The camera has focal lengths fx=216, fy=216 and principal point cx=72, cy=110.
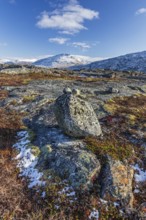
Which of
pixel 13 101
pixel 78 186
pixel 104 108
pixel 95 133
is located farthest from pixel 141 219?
pixel 13 101

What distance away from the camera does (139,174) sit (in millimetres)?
14086

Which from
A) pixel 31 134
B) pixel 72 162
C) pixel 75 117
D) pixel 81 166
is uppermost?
pixel 75 117

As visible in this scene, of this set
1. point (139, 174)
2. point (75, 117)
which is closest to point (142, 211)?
point (139, 174)

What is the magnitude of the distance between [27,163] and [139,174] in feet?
24.0

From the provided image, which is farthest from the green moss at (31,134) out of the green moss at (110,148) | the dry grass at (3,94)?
the dry grass at (3,94)

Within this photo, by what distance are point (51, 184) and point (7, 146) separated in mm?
5032

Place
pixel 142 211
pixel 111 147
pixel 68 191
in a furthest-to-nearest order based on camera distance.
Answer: pixel 111 147
pixel 68 191
pixel 142 211

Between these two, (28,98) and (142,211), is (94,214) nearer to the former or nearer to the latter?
(142,211)

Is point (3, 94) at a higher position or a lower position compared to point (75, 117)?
higher

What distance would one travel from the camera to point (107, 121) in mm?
21047

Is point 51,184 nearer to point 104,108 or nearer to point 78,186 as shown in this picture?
point 78,186

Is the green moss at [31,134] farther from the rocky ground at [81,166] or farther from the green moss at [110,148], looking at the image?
the green moss at [110,148]

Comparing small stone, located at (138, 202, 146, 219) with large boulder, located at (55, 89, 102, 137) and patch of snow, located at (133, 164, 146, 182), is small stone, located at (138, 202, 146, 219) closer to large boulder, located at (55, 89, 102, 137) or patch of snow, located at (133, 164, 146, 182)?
patch of snow, located at (133, 164, 146, 182)

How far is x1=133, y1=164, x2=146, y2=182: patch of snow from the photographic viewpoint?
13.7 metres
